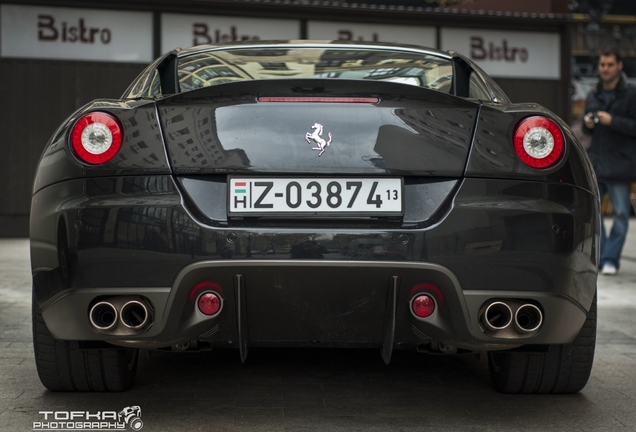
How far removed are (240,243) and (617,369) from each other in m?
2.15

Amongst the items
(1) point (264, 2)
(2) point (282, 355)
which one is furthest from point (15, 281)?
(1) point (264, 2)

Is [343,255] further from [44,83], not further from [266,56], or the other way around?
[44,83]

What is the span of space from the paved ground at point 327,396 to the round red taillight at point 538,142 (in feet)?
2.98

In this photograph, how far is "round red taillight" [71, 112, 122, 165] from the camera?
2867mm

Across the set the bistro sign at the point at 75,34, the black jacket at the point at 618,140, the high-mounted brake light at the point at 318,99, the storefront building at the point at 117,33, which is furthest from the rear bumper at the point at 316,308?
the bistro sign at the point at 75,34

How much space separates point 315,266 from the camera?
2736mm

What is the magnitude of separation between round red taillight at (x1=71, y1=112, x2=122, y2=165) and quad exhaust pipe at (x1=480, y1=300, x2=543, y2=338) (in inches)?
50.8

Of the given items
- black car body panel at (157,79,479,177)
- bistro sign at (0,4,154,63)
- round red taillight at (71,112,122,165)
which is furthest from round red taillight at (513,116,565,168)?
bistro sign at (0,4,154,63)

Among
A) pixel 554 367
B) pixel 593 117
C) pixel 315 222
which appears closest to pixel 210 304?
pixel 315 222

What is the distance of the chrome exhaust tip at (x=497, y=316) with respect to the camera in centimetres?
283

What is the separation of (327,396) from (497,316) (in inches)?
34.2

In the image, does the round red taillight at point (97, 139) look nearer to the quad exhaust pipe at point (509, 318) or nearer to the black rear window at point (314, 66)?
the black rear window at point (314, 66)

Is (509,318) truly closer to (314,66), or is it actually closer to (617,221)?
(314,66)

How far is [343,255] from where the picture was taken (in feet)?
8.98
